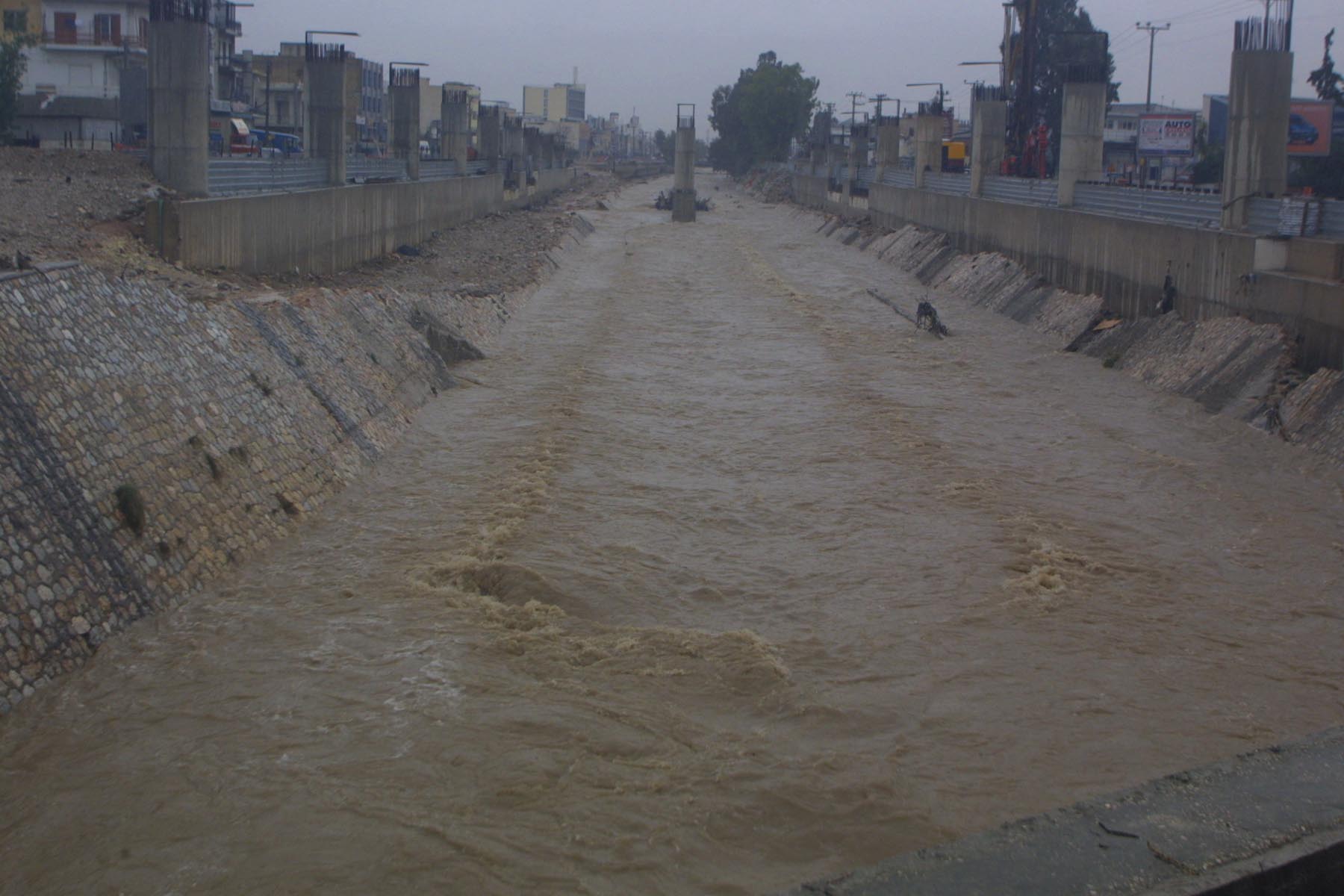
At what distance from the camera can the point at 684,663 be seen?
9758 mm

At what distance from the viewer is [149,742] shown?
328 inches

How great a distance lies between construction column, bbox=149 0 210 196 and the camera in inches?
848

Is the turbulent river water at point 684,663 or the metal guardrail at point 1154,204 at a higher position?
the metal guardrail at point 1154,204

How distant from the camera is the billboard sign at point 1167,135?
213 feet

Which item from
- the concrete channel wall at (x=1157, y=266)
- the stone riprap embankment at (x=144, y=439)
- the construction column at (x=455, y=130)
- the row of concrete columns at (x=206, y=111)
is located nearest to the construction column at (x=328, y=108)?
the row of concrete columns at (x=206, y=111)

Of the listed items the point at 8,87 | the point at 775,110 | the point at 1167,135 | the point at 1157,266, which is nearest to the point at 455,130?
the point at 8,87

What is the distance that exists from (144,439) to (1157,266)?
17.9 meters

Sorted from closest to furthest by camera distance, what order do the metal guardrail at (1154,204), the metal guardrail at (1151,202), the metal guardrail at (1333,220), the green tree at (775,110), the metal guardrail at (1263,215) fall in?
the metal guardrail at (1333,220)
the metal guardrail at (1151,202)
the metal guardrail at (1263,215)
the metal guardrail at (1154,204)
the green tree at (775,110)

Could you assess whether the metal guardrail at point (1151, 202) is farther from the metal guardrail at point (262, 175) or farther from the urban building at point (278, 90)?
the urban building at point (278, 90)

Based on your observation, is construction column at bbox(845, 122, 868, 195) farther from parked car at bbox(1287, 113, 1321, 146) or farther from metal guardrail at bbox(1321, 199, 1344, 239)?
metal guardrail at bbox(1321, 199, 1344, 239)

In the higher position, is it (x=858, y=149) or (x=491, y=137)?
(x=858, y=149)

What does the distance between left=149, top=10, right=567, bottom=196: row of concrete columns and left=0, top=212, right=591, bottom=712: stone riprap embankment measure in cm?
569

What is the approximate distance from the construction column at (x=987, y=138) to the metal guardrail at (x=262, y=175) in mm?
19338

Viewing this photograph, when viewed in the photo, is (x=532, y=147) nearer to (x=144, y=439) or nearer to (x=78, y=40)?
(x=78, y=40)
